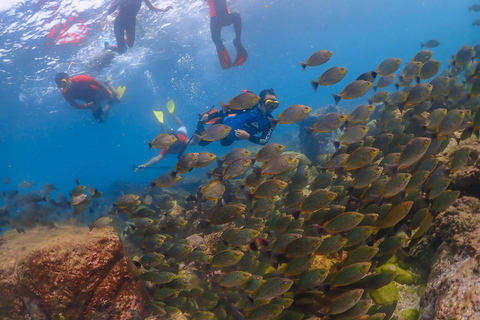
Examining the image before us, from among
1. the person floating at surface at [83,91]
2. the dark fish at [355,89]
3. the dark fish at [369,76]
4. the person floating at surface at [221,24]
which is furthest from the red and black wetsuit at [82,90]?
the dark fish at [369,76]

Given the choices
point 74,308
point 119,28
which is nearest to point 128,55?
point 119,28

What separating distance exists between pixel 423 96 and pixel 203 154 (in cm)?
414

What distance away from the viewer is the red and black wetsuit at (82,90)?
40.6 ft

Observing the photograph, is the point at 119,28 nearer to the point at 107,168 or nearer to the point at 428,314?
the point at 428,314

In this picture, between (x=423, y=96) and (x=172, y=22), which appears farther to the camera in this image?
(x=172, y=22)

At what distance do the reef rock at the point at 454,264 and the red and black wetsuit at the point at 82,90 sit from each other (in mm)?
14022

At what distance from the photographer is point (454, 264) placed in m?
2.70

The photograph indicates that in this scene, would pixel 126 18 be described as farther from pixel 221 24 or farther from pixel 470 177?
pixel 470 177

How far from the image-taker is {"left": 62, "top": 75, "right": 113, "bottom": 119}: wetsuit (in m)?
12.3

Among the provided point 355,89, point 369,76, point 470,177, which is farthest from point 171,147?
point 470,177

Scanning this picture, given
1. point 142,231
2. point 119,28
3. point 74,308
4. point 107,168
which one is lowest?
point 107,168

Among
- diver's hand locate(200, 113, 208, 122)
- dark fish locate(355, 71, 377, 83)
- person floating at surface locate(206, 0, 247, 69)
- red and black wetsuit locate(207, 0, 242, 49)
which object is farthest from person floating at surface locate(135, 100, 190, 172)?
dark fish locate(355, 71, 377, 83)

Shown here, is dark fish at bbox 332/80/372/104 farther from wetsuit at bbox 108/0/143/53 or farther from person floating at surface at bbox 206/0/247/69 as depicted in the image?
wetsuit at bbox 108/0/143/53

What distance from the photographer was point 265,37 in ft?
153
